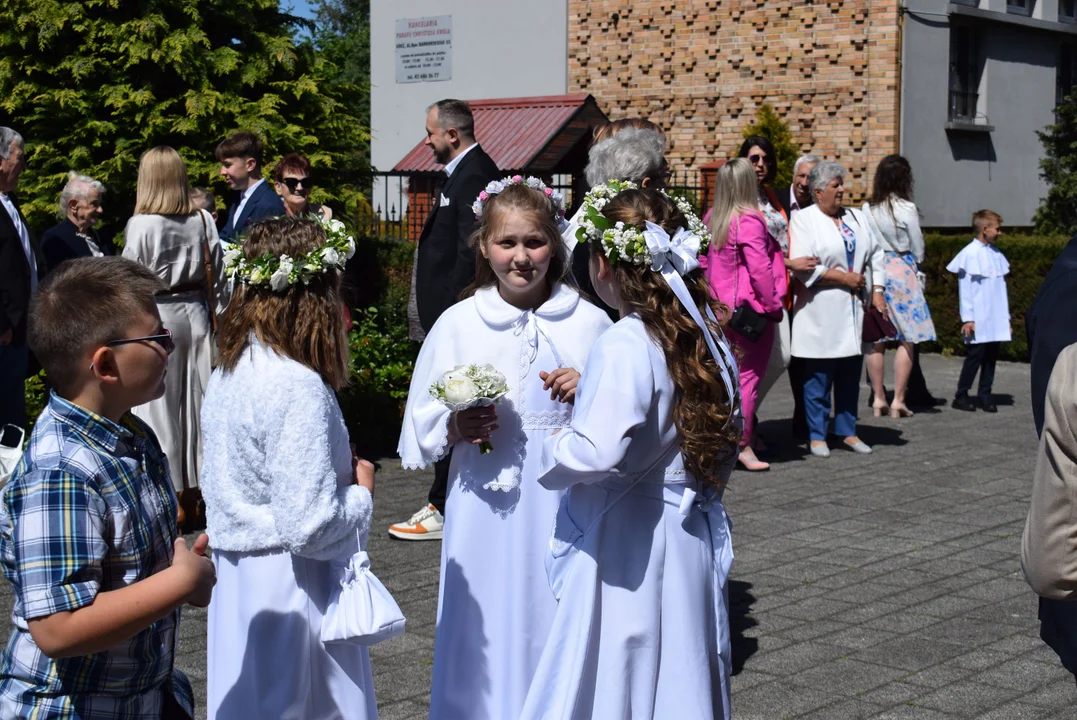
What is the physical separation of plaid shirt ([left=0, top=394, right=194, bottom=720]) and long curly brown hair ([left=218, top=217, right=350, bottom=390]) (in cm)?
105

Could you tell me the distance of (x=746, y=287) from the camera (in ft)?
28.5

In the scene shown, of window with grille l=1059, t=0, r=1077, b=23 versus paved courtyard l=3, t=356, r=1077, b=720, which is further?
window with grille l=1059, t=0, r=1077, b=23

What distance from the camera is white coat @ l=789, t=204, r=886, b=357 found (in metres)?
9.77

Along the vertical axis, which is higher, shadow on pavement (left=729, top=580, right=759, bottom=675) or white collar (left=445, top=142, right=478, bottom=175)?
white collar (left=445, top=142, right=478, bottom=175)

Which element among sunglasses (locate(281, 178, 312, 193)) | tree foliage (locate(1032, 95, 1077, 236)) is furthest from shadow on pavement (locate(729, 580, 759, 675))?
tree foliage (locate(1032, 95, 1077, 236))

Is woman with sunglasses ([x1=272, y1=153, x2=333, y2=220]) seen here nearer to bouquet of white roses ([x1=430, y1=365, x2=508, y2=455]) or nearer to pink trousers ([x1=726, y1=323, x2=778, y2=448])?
pink trousers ([x1=726, y1=323, x2=778, y2=448])

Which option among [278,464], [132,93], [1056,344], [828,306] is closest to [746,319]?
[828,306]

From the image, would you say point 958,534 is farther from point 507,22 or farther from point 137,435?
point 507,22

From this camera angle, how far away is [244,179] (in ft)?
27.5

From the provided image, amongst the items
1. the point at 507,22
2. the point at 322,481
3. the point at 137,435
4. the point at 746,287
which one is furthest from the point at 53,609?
the point at 507,22

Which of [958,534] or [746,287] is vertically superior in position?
[746,287]

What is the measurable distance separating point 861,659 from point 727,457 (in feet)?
6.77

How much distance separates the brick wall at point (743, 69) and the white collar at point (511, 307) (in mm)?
16313

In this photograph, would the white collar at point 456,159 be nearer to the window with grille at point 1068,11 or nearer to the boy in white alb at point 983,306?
the boy in white alb at point 983,306
